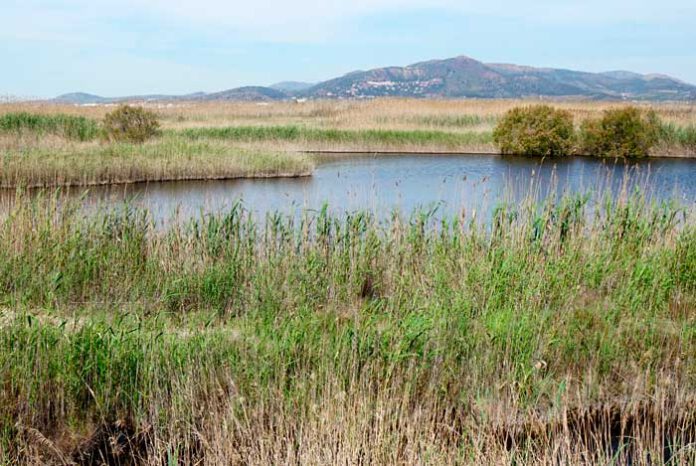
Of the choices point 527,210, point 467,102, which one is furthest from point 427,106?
point 527,210

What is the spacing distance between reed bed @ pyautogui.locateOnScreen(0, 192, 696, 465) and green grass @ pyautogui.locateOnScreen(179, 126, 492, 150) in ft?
62.5

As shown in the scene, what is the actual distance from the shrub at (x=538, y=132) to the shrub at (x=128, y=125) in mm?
12072

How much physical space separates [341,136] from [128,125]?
8.30 m

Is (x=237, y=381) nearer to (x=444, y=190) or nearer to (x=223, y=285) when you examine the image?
(x=223, y=285)

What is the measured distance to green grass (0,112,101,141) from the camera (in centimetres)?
2222

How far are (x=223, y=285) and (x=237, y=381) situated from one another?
2.19 metres

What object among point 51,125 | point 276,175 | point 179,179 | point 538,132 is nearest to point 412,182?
point 276,175

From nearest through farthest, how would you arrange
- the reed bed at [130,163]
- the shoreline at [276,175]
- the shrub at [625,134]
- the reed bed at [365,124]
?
the reed bed at [130,163]
the shoreline at [276,175]
the shrub at [625,134]
the reed bed at [365,124]

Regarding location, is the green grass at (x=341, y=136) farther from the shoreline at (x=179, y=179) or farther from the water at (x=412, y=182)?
the shoreline at (x=179, y=179)

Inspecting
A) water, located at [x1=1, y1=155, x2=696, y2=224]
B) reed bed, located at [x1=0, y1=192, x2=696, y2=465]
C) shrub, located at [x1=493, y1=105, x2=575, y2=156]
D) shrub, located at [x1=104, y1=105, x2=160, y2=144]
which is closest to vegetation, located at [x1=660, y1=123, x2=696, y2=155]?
water, located at [x1=1, y1=155, x2=696, y2=224]

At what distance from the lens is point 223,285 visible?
6.34m

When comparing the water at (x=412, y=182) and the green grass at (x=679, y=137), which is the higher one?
the green grass at (x=679, y=137)

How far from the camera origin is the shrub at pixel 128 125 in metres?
22.3

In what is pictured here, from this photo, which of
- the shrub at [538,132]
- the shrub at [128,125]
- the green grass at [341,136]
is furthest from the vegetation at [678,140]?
the shrub at [128,125]
